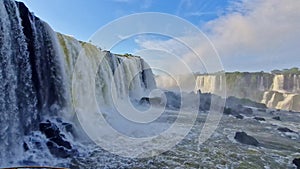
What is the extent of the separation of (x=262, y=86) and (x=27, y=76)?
3865 cm

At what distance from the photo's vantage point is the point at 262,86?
3991cm

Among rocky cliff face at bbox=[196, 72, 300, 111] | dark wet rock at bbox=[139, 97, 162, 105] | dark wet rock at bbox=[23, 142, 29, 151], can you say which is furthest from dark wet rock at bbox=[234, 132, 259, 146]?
rocky cliff face at bbox=[196, 72, 300, 111]

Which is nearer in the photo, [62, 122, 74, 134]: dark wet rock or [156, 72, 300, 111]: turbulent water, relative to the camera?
[62, 122, 74, 134]: dark wet rock

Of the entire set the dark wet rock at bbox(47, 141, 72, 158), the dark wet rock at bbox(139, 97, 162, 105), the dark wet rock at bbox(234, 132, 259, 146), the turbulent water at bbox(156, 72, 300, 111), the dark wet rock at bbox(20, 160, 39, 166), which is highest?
the turbulent water at bbox(156, 72, 300, 111)

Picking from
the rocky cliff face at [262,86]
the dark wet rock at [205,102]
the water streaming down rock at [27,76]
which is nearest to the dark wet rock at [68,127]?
the water streaming down rock at [27,76]

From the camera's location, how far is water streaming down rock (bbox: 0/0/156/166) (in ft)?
21.4

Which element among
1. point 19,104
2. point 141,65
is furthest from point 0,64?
point 141,65

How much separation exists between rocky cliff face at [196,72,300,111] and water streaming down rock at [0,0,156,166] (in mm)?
29607

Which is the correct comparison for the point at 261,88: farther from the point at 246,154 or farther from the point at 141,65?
the point at 246,154

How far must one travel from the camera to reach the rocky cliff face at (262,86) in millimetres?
32875

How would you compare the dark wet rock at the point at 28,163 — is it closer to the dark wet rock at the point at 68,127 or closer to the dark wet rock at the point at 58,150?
the dark wet rock at the point at 58,150

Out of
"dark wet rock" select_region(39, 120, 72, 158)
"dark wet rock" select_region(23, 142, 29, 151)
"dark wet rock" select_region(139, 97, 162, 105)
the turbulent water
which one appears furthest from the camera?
the turbulent water

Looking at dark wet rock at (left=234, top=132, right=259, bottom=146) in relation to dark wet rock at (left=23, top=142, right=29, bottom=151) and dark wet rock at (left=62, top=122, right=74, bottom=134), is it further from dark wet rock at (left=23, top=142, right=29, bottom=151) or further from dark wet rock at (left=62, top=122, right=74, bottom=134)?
dark wet rock at (left=23, top=142, right=29, bottom=151)

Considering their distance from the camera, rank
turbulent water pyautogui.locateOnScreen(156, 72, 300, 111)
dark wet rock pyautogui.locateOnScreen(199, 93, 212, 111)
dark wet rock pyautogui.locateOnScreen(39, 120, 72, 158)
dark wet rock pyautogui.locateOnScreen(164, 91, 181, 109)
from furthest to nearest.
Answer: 1. turbulent water pyautogui.locateOnScreen(156, 72, 300, 111)
2. dark wet rock pyautogui.locateOnScreen(199, 93, 212, 111)
3. dark wet rock pyautogui.locateOnScreen(164, 91, 181, 109)
4. dark wet rock pyautogui.locateOnScreen(39, 120, 72, 158)
